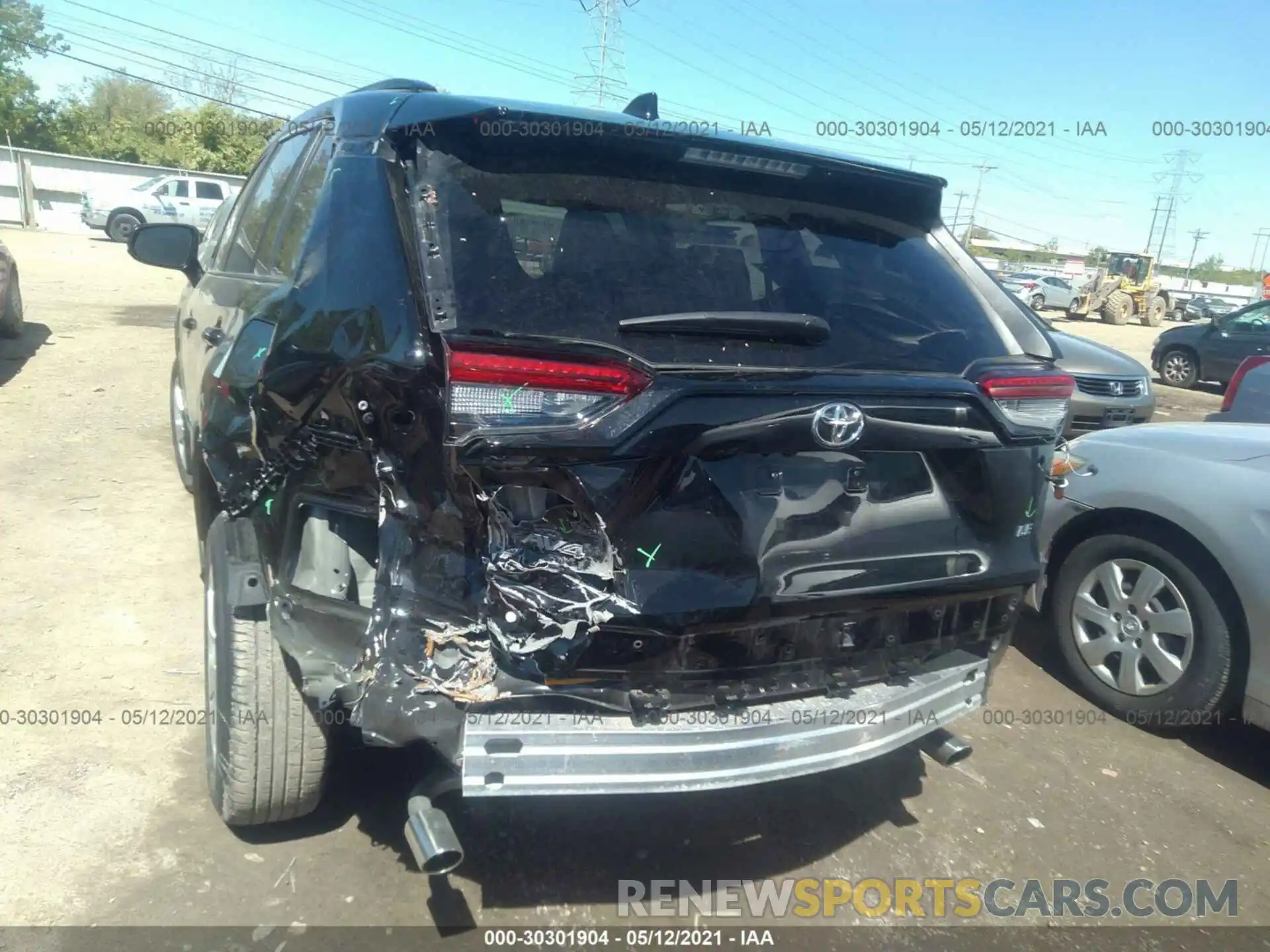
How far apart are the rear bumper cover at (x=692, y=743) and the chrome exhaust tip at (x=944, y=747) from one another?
0.93 feet

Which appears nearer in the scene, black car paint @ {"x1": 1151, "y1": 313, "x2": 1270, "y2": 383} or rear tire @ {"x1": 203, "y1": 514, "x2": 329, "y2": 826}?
rear tire @ {"x1": 203, "y1": 514, "x2": 329, "y2": 826}

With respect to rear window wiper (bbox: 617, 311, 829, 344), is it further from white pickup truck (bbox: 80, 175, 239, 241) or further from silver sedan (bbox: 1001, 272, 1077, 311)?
silver sedan (bbox: 1001, 272, 1077, 311)

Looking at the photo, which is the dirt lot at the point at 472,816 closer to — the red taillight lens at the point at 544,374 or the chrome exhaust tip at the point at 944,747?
the chrome exhaust tip at the point at 944,747

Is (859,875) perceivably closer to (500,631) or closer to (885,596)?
(885,596)

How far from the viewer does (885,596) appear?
245cm

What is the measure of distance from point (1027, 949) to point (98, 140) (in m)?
49.8

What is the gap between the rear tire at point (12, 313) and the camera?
9133 millimetres

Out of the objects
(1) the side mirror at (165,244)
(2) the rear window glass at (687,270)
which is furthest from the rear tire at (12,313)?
(2) the rear window glass at (687,270)

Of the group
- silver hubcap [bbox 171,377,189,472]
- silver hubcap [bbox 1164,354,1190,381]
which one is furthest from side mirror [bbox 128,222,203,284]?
silver hubcap [bbox 1164,354,1190,381]

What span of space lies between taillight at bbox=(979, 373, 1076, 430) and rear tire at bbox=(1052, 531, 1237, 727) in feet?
4.71

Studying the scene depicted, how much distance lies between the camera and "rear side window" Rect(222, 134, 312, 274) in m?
3.34

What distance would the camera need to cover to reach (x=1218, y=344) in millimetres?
16047

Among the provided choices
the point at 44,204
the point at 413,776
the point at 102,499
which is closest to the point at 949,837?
the point at 413,776

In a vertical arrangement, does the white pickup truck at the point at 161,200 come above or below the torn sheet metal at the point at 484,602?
above
